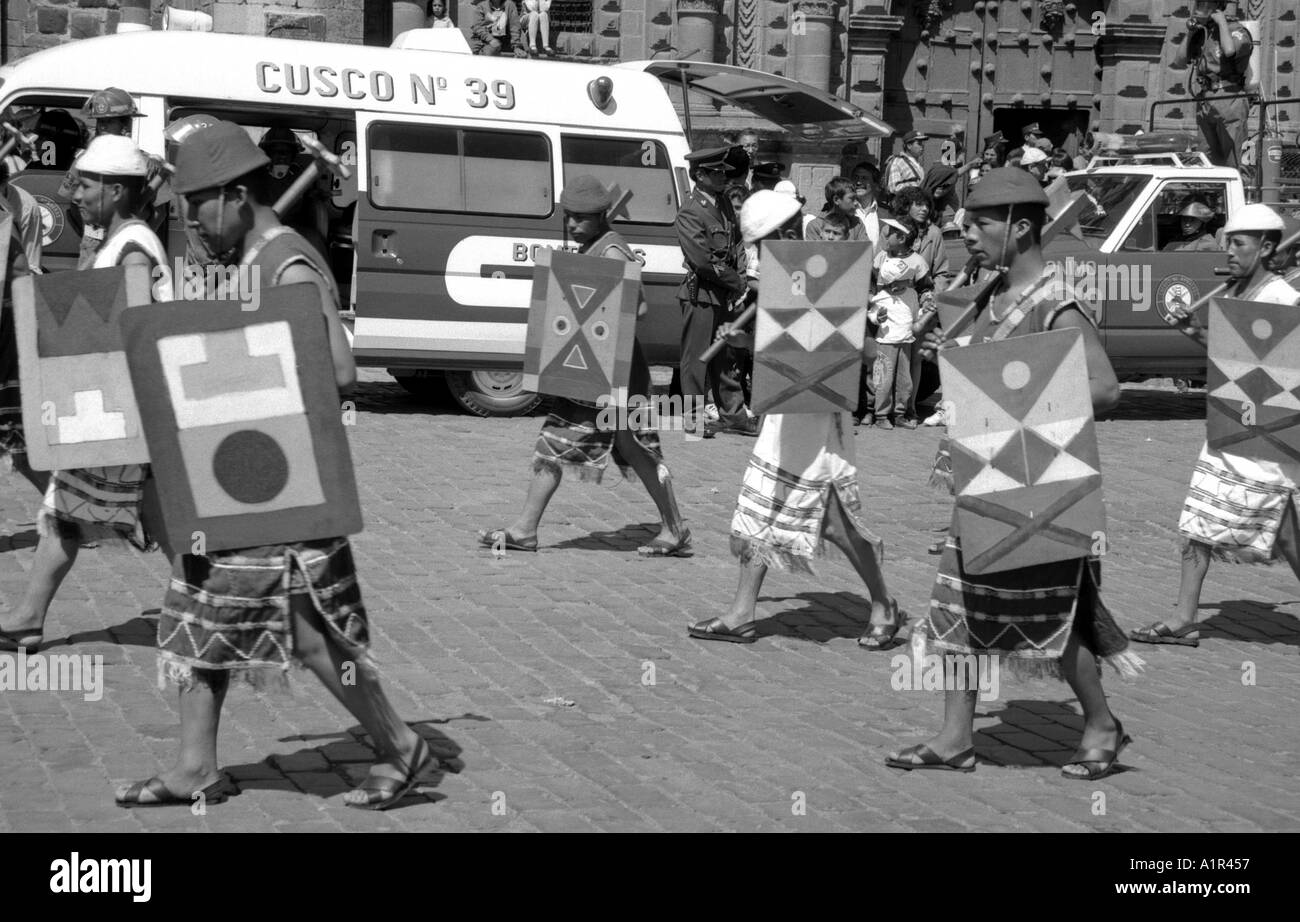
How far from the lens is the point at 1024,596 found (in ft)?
18.4

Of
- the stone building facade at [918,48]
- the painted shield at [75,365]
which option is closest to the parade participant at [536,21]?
the stone building facade at [918,48]

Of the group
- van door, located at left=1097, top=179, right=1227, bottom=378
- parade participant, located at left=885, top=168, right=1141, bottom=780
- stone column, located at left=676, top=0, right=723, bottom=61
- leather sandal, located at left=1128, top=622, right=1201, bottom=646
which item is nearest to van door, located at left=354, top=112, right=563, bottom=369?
van door, located at left=1097, top=179, right=1227, bottom=378

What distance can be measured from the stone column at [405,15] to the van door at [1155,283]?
35.6 feet

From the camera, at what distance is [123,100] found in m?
8.84

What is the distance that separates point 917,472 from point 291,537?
795 centimetres

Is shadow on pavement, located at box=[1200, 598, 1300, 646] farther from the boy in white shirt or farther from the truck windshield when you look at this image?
the truck windshield

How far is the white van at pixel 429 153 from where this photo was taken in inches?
495

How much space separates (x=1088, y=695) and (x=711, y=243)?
7639 millimetres

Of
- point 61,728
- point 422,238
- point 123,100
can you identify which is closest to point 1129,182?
point 422,238

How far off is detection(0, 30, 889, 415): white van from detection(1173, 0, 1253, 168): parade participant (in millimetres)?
6656

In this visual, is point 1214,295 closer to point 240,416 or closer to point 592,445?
point 592,445

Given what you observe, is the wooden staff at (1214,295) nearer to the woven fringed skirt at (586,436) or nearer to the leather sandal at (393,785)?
the woven fringed skirt at (586,436)

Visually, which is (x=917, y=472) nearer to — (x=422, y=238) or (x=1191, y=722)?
(x=422, y=238)

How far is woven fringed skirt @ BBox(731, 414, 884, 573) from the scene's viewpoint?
7398mm
